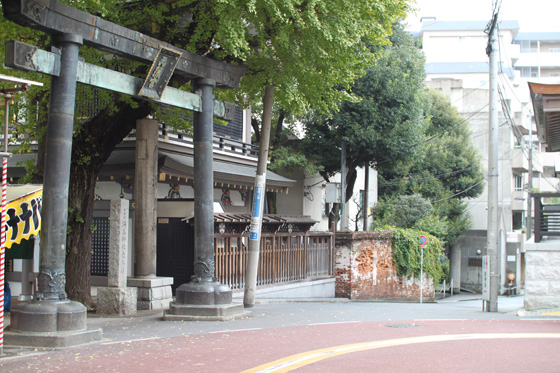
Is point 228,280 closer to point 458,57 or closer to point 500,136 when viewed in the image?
point 500,136

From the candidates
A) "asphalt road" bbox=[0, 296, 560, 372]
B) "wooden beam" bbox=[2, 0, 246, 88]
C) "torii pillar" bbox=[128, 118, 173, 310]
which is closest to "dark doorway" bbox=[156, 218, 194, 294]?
"torii pillar" bbox=[128, 118, 173, 310]

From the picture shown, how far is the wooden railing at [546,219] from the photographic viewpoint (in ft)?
45.2

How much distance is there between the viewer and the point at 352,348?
9.05 meters

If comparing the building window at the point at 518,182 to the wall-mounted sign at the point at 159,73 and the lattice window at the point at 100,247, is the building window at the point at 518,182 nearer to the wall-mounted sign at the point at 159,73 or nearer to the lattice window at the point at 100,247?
the lattice window at the point at 100,247

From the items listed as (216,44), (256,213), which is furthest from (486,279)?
(216,44)

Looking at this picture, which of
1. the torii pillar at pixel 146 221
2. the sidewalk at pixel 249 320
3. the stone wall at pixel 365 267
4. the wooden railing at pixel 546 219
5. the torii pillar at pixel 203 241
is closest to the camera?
the sidewalk at pixel 249 320

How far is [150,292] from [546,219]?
983cm

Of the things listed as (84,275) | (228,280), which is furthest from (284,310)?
(84,275)

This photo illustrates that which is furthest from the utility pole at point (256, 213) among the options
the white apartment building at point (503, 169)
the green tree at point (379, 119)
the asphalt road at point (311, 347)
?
the white apartment building at point (503, 169)

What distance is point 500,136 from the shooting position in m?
41.7

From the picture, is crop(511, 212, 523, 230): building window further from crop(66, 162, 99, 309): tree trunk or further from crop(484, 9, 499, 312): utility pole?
crop(66, 162, 99, 309): tree trunk

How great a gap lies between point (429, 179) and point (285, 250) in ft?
62.9

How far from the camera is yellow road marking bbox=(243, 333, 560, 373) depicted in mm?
7707

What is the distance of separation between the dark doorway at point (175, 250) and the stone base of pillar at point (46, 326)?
25.7 ft
